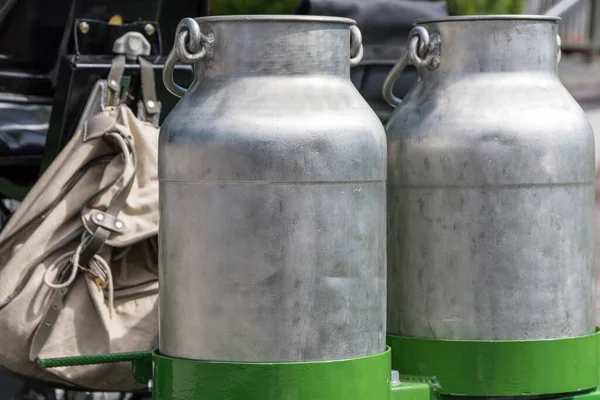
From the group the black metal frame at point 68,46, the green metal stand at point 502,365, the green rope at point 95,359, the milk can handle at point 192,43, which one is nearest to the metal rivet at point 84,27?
the black metal frame at point 68,46

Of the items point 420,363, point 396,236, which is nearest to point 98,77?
point 396,236

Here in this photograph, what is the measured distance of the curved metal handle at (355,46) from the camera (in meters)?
2.37

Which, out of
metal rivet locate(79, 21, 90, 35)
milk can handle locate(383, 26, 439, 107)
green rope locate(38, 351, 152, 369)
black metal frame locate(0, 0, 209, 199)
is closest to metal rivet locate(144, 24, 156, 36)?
black metal frame locate(0, 0, 209, 199)

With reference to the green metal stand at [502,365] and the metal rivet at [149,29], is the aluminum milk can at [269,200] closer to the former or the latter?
the green metal stand at [502,365]

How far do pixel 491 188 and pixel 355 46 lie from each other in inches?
16.2

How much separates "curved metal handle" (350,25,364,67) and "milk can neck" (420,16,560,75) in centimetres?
24

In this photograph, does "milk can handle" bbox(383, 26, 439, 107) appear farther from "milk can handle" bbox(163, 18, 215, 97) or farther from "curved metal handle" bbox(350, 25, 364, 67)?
"milk can handle" bbox(163, 18, 215, 97)

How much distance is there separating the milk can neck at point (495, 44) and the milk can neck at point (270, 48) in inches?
15.0

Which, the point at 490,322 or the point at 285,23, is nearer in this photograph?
the point at 285,23

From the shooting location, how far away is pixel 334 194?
2174 millimetres

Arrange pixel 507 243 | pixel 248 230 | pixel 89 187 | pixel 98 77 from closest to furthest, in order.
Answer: pixel 248 230
pixel 507 243
pixel 89 187
pixel 98 77

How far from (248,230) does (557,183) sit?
72 centimetres

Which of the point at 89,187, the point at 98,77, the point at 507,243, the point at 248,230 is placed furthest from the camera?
the point at 98,77

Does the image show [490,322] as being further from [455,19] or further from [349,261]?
[455,19]
